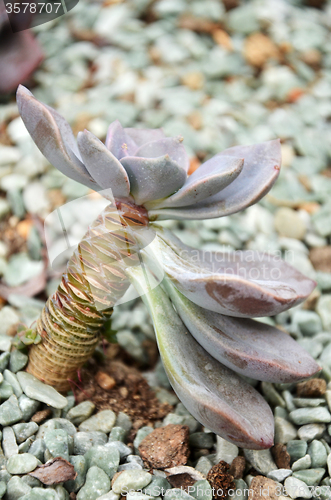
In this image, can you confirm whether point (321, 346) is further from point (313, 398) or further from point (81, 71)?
point (81, 71)

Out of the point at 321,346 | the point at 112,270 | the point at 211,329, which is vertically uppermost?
the point at 112,270

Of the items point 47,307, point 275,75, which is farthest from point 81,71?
point 47,307

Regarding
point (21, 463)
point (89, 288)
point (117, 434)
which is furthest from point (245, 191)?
point (21, 463)

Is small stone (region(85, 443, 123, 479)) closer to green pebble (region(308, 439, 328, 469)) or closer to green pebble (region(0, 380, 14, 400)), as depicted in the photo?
green pebble (region(0, 380, 14, 400))

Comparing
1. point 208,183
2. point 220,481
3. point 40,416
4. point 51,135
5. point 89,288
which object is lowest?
point 220,481

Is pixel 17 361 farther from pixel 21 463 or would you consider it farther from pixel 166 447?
pixel 166 447

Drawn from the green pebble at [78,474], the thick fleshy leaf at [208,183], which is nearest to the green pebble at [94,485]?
the green pebble at [78,474]
